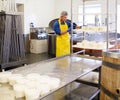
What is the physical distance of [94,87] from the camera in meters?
3.09

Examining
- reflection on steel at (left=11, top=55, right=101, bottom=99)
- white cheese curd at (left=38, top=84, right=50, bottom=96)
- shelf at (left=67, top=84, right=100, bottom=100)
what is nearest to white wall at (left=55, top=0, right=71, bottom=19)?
shelf at (left=67, top=84, right=100, bottom=100)

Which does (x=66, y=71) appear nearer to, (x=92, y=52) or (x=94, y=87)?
(x=94, y=87)

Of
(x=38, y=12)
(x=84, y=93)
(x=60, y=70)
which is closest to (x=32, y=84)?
(x=60, y=70)

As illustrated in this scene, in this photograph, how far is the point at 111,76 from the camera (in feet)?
5.26

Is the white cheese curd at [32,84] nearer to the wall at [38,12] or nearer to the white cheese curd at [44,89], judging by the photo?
the white cheese curd at [44,89]

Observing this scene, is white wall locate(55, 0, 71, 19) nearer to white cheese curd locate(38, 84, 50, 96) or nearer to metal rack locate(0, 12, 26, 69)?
metal rack locate(0, 12, 26, 69)

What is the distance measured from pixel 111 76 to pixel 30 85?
2.37 ft

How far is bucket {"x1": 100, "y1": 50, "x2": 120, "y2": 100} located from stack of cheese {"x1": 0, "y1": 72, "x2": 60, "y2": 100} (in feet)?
1.48

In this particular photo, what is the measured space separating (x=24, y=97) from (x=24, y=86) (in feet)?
0.40

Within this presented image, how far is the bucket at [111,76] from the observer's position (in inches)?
61.4

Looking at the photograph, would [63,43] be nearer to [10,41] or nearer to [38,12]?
[10,41]

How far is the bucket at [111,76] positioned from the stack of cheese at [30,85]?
45cm

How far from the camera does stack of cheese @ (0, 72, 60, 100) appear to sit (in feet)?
4.63

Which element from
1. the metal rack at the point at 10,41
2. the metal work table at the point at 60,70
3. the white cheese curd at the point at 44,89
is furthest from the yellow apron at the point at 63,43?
the white cheese curd at the point at 44,89
